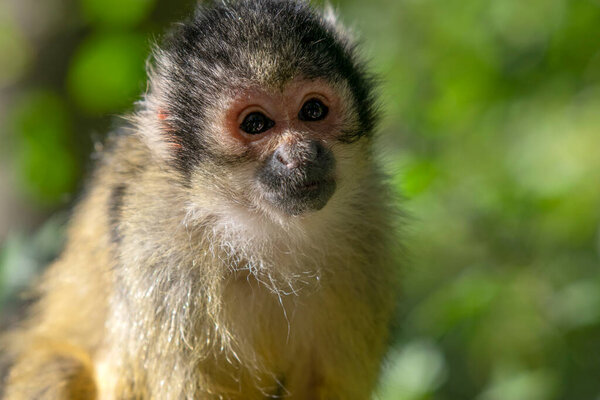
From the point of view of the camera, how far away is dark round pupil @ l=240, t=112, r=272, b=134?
3.21 meters

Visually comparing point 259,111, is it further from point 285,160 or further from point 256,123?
point 285,160

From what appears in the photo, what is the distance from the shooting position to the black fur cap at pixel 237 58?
10.4ft

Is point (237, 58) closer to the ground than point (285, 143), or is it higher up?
higher up

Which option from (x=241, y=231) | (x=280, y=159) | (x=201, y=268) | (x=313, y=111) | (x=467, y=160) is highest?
(x=467, y=160)

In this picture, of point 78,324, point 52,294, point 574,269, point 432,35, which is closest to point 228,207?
point 78,324

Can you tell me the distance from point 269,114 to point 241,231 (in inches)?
27.6

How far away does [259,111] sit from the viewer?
3203 mm

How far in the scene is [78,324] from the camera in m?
4.13

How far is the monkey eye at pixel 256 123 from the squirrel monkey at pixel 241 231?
1 cm

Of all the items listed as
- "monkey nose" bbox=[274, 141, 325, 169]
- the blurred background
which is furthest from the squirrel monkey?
the blurred background

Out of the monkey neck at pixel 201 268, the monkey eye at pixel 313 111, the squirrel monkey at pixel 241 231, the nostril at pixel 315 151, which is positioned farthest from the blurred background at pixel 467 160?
the nostril at pixel 315 151

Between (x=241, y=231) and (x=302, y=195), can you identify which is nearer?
(x=302, y=195)

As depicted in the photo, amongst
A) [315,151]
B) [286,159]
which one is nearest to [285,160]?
[286,159]

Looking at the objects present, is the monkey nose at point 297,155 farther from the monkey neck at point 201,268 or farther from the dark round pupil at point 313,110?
the monkey neck at point 201,268
